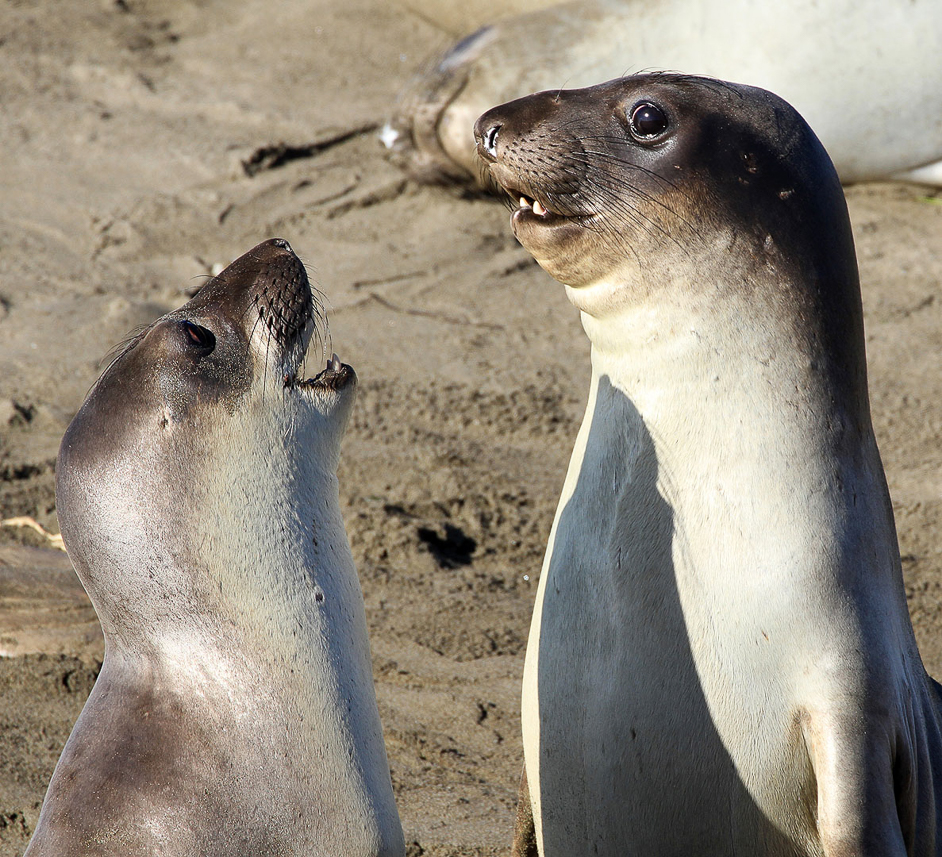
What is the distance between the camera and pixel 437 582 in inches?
181

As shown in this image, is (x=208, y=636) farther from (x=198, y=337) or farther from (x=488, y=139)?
(x=488, y=139)

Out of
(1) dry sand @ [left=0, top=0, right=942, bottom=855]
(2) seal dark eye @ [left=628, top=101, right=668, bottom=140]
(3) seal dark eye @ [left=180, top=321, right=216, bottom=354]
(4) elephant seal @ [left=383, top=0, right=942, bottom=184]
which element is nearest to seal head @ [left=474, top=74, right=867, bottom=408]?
(2) seal dark eye @ [left=628, top=101, right=668, bottom=140]

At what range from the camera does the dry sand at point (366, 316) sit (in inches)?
160

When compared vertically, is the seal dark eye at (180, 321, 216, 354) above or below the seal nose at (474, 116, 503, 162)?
below

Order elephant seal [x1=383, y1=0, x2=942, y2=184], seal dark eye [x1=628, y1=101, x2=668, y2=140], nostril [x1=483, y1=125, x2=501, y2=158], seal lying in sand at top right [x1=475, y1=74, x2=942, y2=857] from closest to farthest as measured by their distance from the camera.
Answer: seal lying in sand at top right [x1=475, y1=74, x2=942, y2=857], seal dark eye [x1=628, y1=101, x2=668, y2=140], nostril [x1=483, y1=125, x2=501, y2=158], elephant seal [x1=383, y1=0, x2=942, y2=184]

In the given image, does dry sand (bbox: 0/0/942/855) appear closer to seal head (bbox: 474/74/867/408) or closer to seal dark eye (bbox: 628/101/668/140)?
seal head (bbox: 474/74/867/408)

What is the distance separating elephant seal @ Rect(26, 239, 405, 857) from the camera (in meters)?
2.56

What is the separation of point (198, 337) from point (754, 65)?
15.6 ft

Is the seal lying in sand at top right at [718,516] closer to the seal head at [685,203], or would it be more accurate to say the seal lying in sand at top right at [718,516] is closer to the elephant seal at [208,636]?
the seal head at [685,203]

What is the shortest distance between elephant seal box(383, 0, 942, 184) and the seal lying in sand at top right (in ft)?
13.3

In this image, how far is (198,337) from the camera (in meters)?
2.83

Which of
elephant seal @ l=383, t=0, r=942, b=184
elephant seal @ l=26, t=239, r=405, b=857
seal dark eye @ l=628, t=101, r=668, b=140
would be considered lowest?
elephant seal @ l=26, t=239, r=405, b=857

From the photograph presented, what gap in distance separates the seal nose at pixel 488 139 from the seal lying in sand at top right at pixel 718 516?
0.08 feet

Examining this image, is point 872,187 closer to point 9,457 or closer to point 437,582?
point 437,582
